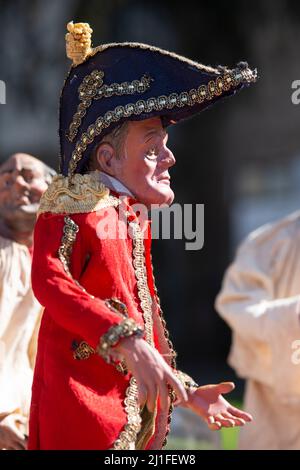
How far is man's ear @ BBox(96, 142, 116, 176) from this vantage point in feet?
9.57

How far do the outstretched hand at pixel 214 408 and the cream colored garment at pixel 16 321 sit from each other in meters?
0.85

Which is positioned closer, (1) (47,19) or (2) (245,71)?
(2) (245,71)

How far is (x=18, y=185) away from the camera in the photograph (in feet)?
11.9

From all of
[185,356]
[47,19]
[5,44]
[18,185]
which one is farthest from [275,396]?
[185,356]

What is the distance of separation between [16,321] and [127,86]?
1028mm

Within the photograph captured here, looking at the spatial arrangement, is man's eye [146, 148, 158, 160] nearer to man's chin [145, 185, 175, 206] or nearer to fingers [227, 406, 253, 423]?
man's chin [145, 185, 175, 206]

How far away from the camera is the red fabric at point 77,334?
2656 millimetres

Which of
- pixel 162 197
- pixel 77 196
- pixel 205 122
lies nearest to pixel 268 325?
pixel 162 197

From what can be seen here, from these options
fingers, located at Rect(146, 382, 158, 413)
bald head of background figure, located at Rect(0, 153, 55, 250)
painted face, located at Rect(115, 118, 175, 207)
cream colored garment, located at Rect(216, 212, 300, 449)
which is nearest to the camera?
fingers, located at Rect(146, 382, 158, 413)

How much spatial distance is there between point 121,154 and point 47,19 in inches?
323

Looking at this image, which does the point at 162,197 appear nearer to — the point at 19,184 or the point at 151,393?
the point at 151,393

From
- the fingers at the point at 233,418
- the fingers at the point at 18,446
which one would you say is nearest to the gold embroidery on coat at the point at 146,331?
the fingers at the point at 233,418

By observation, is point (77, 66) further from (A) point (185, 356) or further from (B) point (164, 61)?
(A) point (185, 356)

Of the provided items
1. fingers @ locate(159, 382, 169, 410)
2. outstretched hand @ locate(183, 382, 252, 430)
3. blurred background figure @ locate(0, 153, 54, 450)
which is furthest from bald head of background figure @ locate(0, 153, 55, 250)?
fingers @ locate(159, 382, 169, 410)
